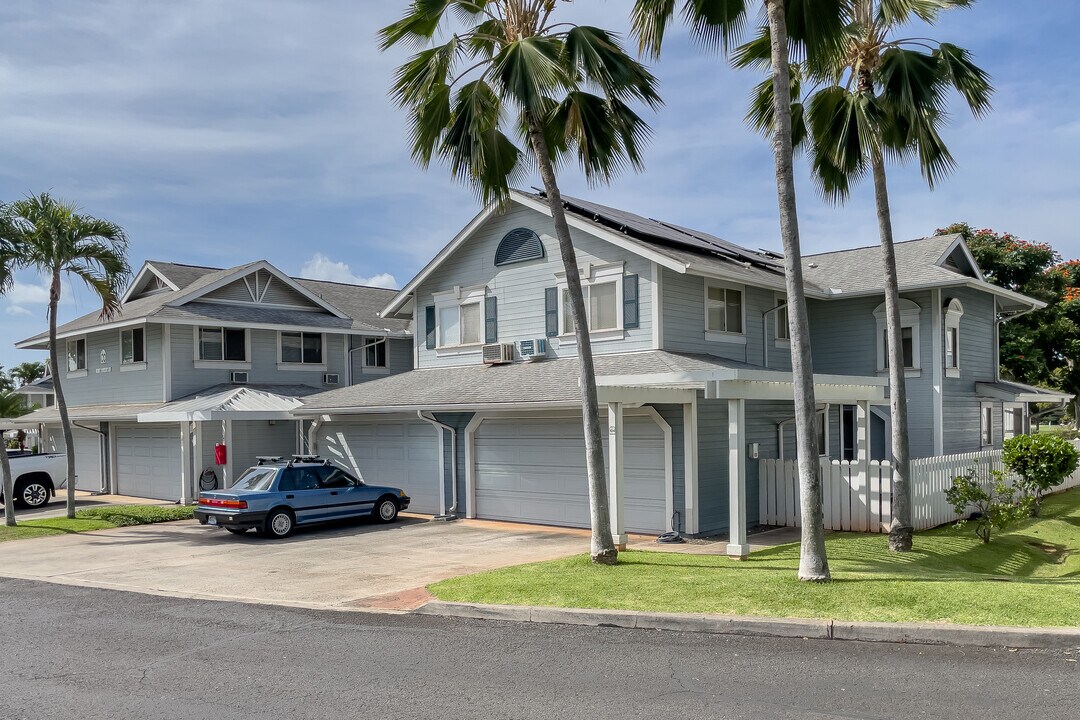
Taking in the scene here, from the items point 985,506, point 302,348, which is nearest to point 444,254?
point 302,348

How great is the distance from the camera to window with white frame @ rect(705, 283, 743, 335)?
754 inches

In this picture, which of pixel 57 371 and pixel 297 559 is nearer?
pixel 297 559

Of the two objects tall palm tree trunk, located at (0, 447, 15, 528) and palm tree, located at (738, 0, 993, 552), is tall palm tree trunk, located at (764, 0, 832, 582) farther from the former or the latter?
tall palm tree trunk, located at (0, 447, 15, 528)

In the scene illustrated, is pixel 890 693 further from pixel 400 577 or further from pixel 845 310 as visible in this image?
pixel 845 310

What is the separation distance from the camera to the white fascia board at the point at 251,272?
25902 mm

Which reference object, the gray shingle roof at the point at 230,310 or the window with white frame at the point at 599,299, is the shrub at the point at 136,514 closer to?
the gray shingle roof at the point at 230,310

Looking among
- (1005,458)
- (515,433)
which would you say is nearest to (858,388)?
(1005,458)

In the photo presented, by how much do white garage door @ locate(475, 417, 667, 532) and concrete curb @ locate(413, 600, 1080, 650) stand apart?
21.9ft

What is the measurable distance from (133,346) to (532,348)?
1406cm

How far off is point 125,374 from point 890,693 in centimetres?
2569

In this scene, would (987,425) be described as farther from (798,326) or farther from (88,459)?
(88,459)

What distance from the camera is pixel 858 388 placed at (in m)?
17.5

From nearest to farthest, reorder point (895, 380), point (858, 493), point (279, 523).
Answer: point (895, 380) < point (858, 493) < point (279, 523)

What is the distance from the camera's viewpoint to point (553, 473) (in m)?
18.6
